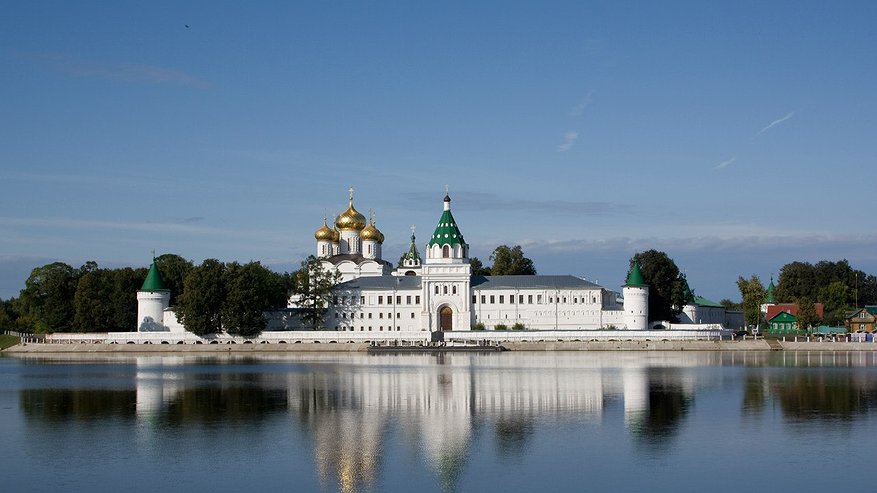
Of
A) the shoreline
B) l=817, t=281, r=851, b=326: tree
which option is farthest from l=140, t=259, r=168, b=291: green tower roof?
l=817, t=281, r=851, b=326: tree

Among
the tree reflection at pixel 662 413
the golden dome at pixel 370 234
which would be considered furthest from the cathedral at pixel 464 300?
the tree reflection at pixel 662 413

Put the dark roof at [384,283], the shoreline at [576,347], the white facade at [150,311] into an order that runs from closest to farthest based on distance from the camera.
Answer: the shoreline at [576,347] → the white facade at [150,311] → the dark roof at [384,283]

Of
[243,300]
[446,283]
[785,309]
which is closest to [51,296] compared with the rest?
[243,300]

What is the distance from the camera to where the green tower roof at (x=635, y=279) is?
60438 millimetres

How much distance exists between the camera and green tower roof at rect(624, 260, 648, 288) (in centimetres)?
6044

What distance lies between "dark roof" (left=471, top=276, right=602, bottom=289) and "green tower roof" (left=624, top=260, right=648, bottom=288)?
1.91 metres

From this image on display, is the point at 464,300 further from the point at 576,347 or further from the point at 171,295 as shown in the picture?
the point at 171,295

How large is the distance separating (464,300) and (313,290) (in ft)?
26.6

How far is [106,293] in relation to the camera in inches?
2490

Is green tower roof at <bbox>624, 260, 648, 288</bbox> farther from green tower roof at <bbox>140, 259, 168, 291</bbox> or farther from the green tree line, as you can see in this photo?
green tower roof at <bbox>140, 259, 168, 291</bbox>

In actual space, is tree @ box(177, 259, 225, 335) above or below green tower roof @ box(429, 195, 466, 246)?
below

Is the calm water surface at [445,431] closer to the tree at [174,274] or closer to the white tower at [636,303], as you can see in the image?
the white tower at [636,303]

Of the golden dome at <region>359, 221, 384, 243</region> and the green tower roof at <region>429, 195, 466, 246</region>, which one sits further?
the golden dome at <region>359, 221, 384, 243</region>

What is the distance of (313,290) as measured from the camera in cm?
6250
